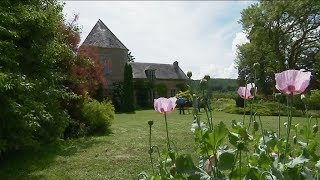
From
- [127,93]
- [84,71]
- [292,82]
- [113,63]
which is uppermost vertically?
[113,63]

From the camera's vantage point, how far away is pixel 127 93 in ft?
112

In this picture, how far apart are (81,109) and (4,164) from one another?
6.23 meters

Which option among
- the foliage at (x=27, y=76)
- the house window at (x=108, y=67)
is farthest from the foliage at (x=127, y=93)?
the foliage at (x=27, y=76)

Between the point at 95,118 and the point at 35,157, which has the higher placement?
the point at 95,118

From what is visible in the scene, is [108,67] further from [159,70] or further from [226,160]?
[226,160]

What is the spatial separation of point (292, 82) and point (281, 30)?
131ft

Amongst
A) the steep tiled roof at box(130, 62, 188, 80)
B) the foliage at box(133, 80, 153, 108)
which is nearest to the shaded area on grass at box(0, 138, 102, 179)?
the foliage at box(133, 80, 153, 108)

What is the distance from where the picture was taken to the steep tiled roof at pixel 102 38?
Result: 3612 centimetres

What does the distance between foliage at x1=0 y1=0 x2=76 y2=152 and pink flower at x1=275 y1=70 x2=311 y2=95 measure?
14.5ft

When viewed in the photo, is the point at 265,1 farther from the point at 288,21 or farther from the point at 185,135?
the point at 185,135

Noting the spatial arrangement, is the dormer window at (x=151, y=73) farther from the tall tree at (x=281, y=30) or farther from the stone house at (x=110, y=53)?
the tall tree at (x=281, y=30)

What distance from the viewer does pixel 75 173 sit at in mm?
7805

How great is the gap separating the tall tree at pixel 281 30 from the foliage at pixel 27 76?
102ft

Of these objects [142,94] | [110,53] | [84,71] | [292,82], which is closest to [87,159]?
[84,71]
